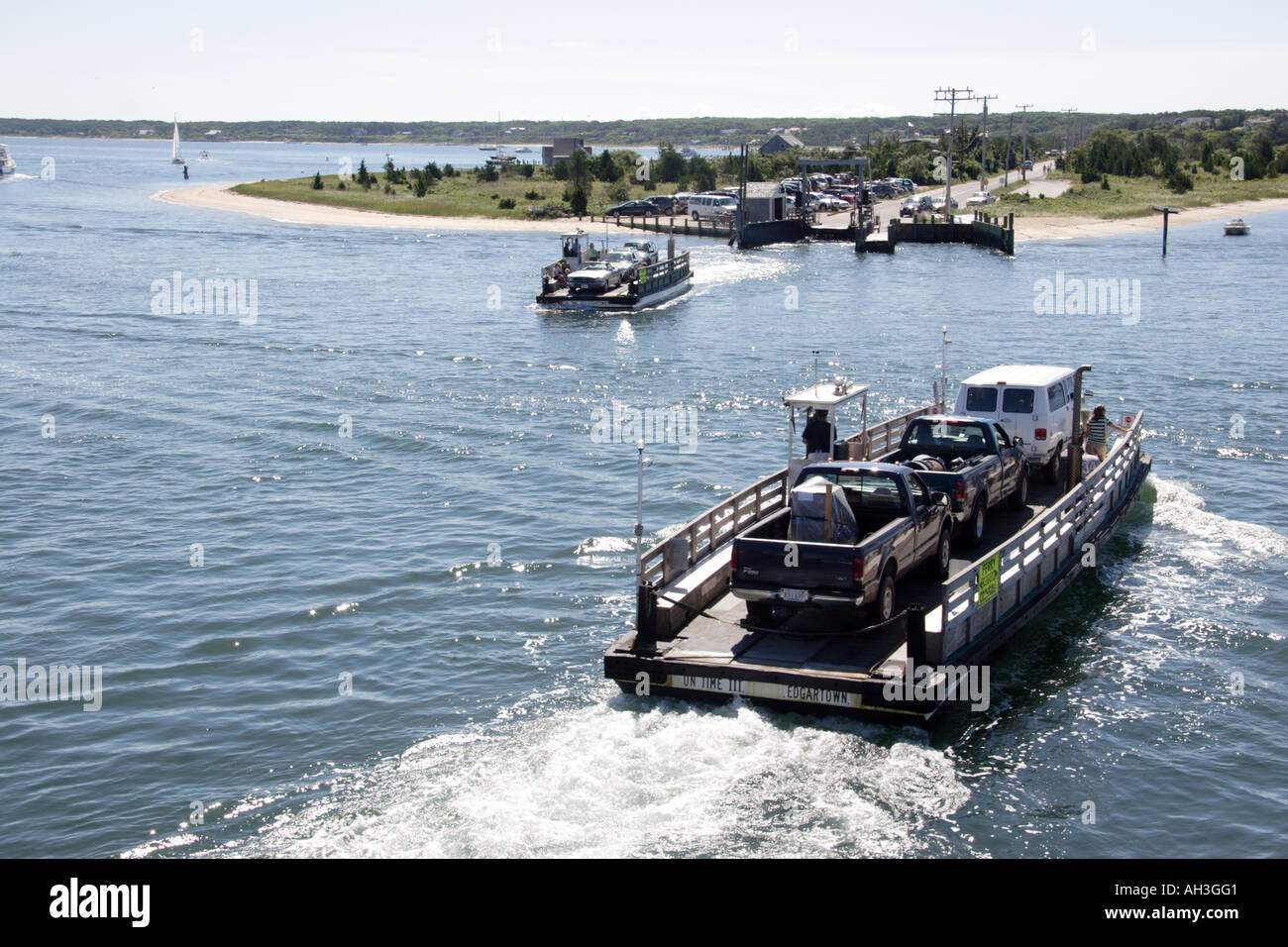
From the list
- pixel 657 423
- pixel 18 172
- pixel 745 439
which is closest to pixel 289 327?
pixel 657 423

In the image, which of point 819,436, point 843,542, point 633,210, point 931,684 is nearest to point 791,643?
point 843,542

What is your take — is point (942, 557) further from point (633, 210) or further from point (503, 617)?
point (633, 210)

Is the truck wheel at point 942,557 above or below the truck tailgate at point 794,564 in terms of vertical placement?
below

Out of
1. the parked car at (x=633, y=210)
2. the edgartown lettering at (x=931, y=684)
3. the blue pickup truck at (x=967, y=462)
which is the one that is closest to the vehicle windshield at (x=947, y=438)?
the blue pickup truck at (x=967, y=462)

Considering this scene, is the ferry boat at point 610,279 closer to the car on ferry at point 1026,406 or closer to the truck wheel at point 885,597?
the car on ferry at point 1026,406

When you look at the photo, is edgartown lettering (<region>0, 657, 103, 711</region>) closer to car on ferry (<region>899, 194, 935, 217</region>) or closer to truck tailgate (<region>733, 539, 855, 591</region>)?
truck tailgate (<region>733, 539, 855, 591</region>)
